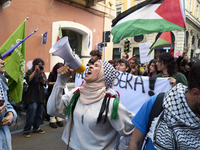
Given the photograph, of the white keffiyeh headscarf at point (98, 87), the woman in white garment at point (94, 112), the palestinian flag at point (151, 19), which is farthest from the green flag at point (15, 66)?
the palestinian flag at point (151, 19)

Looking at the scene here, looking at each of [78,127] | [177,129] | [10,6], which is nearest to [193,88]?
[177,129]

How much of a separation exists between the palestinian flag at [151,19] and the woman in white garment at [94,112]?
2615mm

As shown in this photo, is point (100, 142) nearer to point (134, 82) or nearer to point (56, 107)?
point (56, 107)

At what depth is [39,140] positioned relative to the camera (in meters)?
3.84

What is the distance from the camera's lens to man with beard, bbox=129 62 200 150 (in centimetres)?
103

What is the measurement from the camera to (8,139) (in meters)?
1.83

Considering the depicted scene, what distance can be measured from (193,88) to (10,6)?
8.09 meters

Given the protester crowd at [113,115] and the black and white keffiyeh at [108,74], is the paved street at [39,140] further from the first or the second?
the black and white keffiyeh at [108,74]

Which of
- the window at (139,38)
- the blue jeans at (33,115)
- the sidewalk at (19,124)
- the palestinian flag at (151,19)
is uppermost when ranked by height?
the window at (139,38)

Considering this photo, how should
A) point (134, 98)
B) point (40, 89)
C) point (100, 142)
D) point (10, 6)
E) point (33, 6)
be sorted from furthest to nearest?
1. point (33, 6)
2. point (10, 6)
3. point (40, 89)
4. point (134, 98)
5. point (100, 142)

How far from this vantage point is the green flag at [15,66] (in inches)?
123

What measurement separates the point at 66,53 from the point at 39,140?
3.01m

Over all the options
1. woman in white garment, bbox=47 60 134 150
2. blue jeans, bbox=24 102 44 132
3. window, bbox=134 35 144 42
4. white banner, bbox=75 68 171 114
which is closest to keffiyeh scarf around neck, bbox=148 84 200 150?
woman in white garment, bbox=47 60 134 150

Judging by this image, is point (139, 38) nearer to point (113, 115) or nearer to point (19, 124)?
point (19, 124)
